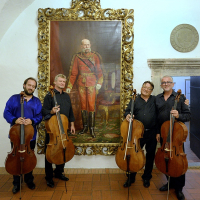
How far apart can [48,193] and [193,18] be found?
12.6 ft

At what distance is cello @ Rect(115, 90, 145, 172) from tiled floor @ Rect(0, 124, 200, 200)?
1.60 ft

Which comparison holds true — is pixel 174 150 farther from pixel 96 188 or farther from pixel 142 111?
pixel 96 188

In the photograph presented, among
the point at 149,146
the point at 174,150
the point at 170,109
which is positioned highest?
the point at 170,109

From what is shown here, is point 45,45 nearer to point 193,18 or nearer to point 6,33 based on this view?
point 6,33

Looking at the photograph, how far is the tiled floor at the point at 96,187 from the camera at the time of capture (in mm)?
2662

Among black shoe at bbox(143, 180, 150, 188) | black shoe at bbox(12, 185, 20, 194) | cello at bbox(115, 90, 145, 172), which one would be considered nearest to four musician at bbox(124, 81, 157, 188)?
black shoe at bbox(143, 180, 150, 188)

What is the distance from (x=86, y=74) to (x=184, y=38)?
1.92 metres

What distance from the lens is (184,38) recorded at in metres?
3.45

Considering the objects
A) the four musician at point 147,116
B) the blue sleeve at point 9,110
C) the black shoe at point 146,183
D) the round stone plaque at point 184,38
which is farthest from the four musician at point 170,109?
the blue sleeve at point 9,110

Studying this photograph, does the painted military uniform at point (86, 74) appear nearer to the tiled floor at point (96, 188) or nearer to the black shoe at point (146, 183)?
the tiled floor at point (96, 188)

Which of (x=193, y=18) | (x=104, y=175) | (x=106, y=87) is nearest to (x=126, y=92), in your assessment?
(x=106, y=87)

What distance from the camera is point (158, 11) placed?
11.4ft

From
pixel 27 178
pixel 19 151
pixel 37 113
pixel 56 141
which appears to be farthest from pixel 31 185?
pixel 37 113

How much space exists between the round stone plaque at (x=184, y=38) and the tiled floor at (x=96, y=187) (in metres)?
2.31
